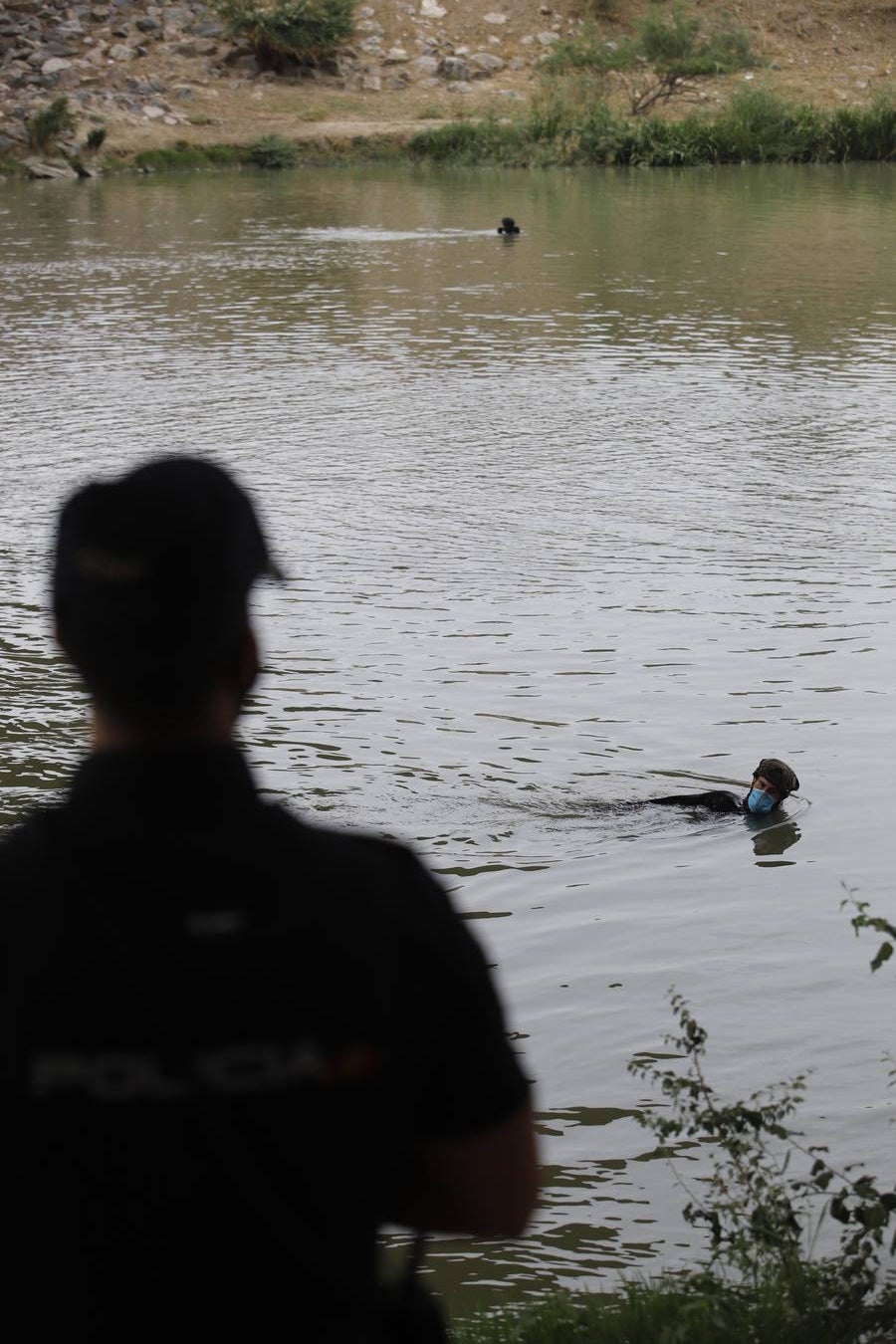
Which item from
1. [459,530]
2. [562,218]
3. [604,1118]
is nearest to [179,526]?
[604,1118]

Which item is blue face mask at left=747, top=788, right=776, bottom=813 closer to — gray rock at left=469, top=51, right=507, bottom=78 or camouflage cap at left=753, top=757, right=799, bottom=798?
camouflage cap at left=753, top=757, right=799, bottom=798

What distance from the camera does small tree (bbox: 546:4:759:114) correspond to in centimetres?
5831

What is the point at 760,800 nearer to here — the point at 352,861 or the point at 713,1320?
the point at 713,1320

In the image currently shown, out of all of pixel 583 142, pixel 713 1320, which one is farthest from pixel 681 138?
pixel 713 1320

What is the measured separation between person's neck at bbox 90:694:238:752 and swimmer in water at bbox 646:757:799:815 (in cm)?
688

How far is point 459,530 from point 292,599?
2.26 metres

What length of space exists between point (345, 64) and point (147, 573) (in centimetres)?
6367

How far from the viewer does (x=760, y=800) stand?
27.6 feet

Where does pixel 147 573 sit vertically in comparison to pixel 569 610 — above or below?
above

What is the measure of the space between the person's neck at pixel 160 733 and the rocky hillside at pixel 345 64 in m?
54.3

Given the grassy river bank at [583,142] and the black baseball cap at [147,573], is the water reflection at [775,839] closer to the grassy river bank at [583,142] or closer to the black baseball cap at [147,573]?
the black baseball cap at [147,573]

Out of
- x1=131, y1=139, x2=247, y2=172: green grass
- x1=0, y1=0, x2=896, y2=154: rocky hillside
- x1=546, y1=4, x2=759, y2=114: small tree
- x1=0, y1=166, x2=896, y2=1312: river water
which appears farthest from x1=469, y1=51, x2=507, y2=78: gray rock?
x1=0, y1=166, x2=896, y2=1312: river water

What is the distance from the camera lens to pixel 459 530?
46.5 feet

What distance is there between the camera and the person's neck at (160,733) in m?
1.75
